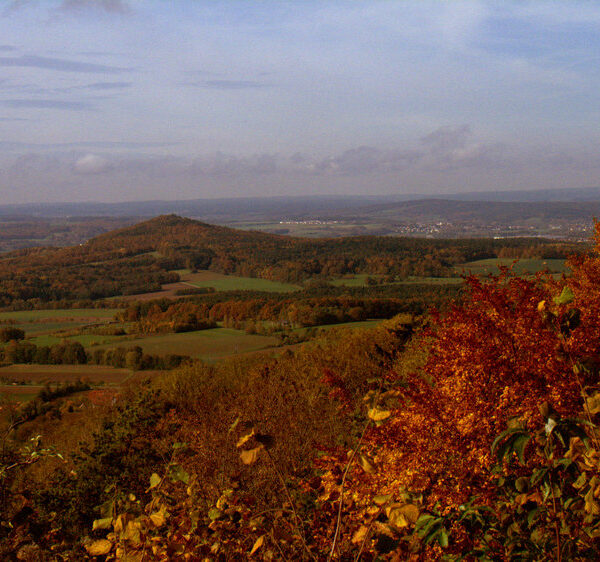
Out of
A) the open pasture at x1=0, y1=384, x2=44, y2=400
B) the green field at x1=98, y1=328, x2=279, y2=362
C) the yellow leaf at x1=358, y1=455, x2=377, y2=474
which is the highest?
the yellow leaf at x1=358, y1=455, x2=377, y2=474

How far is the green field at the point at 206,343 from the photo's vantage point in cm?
4941

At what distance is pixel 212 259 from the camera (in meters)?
116

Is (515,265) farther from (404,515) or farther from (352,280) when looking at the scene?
(404,515)

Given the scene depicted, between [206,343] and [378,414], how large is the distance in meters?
51.9

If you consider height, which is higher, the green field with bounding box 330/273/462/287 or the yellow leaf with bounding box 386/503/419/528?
the yellow leaf with bounding box 386/503/419/528

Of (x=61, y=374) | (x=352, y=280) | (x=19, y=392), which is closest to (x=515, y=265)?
(x=352, y=280)

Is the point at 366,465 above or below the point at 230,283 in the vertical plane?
above

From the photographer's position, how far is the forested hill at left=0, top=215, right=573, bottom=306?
89.8 meters

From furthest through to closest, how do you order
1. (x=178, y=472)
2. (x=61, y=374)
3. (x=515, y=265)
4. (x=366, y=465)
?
(x=515, y=265)
(x=61, y=374)
(x=178, y=472)
(x=366, y=465)

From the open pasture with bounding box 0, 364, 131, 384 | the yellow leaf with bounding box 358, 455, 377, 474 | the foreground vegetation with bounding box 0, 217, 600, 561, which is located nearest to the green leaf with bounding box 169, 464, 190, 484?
the foreground vegetation with bounding box 0, 217, 600, 561

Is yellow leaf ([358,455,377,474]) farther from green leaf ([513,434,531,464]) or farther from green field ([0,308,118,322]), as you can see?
green field ([0,308,118,322])

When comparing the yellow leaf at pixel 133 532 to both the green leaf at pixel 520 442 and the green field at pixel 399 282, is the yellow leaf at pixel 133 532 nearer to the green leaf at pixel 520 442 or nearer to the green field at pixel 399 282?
the green leaf at pixel 520 442

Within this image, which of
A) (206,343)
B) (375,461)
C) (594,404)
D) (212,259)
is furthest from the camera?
(212,259)

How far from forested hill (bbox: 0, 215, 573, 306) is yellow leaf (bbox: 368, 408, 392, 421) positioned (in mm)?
79580
